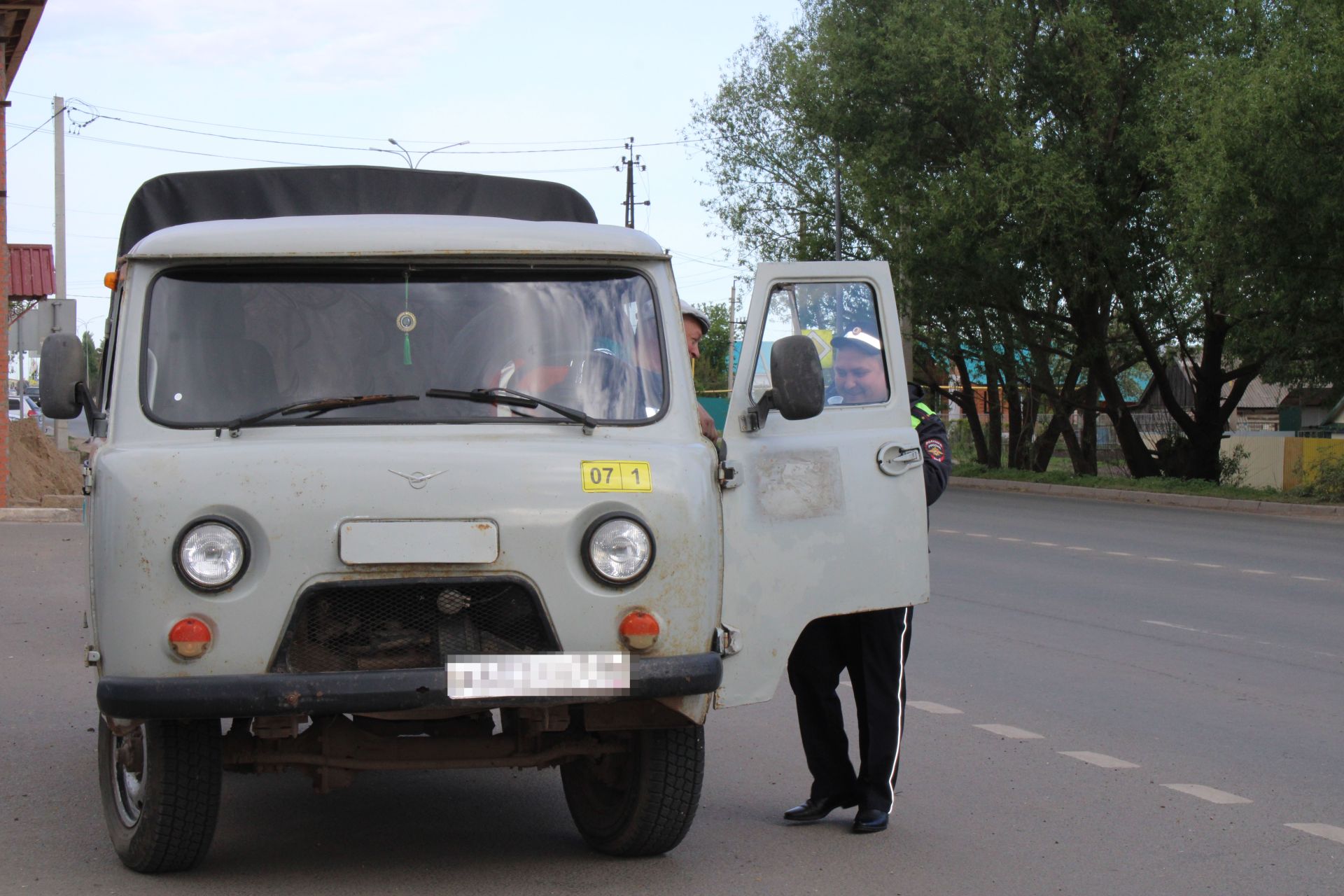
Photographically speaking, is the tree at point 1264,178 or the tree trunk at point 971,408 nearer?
the tree at point 1264,178

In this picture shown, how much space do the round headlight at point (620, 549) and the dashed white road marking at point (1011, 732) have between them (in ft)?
11.5

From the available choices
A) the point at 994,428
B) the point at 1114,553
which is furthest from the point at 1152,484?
the point at 994,428

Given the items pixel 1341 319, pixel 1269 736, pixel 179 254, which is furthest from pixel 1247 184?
pixel 179 254

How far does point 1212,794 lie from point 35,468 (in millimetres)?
24648

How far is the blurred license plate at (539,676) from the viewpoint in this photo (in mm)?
4555

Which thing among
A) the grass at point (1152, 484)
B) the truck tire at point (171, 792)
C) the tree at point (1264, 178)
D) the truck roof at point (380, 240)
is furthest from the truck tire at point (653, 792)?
the grass at point (1152, 484)

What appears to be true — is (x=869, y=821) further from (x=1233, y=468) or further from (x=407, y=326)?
(x=1233, y=468)

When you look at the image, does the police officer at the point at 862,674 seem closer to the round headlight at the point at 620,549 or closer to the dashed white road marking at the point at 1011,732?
the round headlight at the point at 620,549

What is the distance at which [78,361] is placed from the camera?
5445mm

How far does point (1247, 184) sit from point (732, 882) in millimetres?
21133

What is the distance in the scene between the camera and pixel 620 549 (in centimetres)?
474

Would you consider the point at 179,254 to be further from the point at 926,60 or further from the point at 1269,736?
the point at 926,60

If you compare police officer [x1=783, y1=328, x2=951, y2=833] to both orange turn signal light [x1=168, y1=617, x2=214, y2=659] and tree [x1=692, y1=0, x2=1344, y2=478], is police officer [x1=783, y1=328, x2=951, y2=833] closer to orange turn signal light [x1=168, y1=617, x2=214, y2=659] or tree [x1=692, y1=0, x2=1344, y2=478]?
orange turn signal light [x1=168, y1=617, x2=214, y2=659]

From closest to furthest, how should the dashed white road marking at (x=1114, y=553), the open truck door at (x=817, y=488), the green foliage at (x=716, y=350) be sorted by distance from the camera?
the open truck door at (x=817, y=488) < the dashed white road marking at (x=1114, y=553) < the green foliage at (x=716, y=350)
